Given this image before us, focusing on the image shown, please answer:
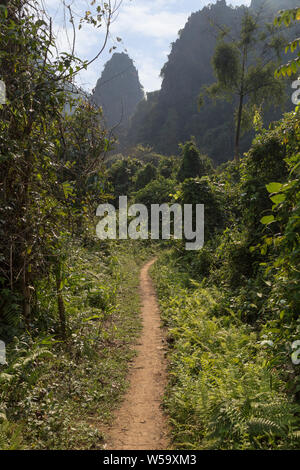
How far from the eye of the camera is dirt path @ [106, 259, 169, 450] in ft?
12.9

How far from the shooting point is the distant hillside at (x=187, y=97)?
201 feet

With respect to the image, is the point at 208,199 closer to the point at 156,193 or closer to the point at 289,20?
the point at 289,20

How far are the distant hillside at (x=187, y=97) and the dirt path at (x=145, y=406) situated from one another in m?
52.4

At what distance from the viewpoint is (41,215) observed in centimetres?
487

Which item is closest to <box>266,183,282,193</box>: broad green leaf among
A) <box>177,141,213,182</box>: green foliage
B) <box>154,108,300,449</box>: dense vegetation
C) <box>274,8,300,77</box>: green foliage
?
<box>154,108,300,449</box>: dense vegetation

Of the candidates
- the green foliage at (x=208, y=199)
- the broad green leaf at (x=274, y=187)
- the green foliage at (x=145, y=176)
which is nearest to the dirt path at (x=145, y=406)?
the broad green leaf at (x=274, y=187)

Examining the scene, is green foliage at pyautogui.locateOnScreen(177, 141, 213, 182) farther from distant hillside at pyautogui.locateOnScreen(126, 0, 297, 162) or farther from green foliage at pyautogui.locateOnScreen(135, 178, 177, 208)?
distant hillside at pyautogui.locateOnScreen(126, 0, 297, 162)

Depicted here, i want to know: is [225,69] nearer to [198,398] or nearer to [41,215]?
[41,215]

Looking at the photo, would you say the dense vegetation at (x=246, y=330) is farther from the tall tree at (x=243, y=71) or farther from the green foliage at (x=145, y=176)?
the green foliage at (x=145, y=176)

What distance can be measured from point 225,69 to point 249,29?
285 centimetres

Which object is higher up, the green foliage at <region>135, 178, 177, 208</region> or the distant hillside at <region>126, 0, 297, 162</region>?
the distant hillside at <region>126, 0, 297, 162</region>

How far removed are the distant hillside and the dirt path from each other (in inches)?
2065

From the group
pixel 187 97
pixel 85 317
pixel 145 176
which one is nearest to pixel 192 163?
pixel 145 176
